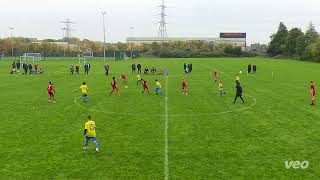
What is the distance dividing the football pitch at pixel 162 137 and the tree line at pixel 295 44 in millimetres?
83410

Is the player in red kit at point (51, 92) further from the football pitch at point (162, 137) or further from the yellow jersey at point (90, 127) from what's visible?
the yellow jersey at point (90, 127)

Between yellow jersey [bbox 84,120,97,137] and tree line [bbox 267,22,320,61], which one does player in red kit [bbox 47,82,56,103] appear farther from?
tree line [bbox 267,22,320,61]

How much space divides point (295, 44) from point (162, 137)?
12509cm

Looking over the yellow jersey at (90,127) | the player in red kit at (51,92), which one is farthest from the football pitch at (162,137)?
the yellow jersey at (90,127)

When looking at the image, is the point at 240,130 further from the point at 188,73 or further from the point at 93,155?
the point at 188,73

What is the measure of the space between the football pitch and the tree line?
274ft

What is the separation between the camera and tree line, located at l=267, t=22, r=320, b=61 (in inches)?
4498

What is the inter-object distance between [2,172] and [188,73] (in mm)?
51503

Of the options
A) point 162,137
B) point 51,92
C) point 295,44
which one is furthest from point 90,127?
point 295,44

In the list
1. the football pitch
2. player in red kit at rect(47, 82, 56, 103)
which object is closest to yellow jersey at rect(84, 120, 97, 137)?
the football pitch

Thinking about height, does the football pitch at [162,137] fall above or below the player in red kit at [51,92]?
below

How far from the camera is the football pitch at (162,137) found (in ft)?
53.9

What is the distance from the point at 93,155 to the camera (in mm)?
18438

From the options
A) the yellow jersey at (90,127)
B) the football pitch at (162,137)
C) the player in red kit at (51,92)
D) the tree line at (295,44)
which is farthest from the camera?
the tree line at (295,44)
